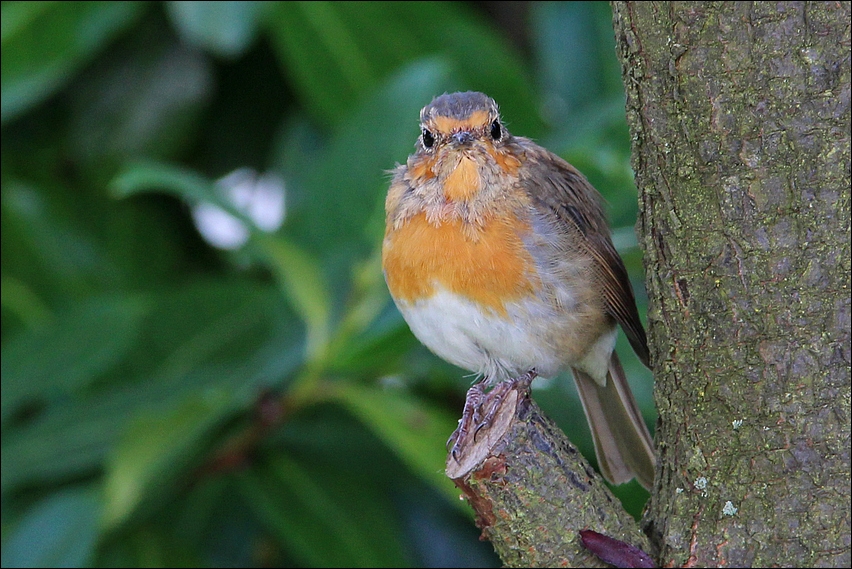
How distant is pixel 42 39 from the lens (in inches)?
135

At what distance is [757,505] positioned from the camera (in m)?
2.00

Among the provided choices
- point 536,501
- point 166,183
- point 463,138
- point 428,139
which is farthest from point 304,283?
point 536,501

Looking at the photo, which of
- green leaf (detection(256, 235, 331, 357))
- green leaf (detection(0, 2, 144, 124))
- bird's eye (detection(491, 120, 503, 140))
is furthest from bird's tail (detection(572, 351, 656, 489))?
green leaf (detection(0, 2, 144, 124))

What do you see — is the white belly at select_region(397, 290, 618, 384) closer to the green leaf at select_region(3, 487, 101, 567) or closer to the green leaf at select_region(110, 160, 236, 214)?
the green leaf at select_region(110, 160, 236, 214)

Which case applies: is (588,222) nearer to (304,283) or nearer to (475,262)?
(475,262)

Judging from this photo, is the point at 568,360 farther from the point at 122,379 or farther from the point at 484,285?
the point at 122,379

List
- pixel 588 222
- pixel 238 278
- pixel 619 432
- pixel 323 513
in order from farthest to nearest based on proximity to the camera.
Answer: pixel 238 278 → pixel 323 513 → pixel 619 432 → pixel 588 222

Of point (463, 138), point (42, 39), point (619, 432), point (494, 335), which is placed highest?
point (42, 39)

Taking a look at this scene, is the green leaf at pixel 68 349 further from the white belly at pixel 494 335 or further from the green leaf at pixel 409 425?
the white belly at pixel 494 335

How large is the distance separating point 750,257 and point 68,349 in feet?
8.11

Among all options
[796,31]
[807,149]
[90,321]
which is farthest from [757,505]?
[90,321]

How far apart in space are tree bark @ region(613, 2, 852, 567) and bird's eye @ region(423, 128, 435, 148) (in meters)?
1.11

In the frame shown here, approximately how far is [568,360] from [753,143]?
1310 millimetres

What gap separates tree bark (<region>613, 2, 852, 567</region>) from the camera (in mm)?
1787
